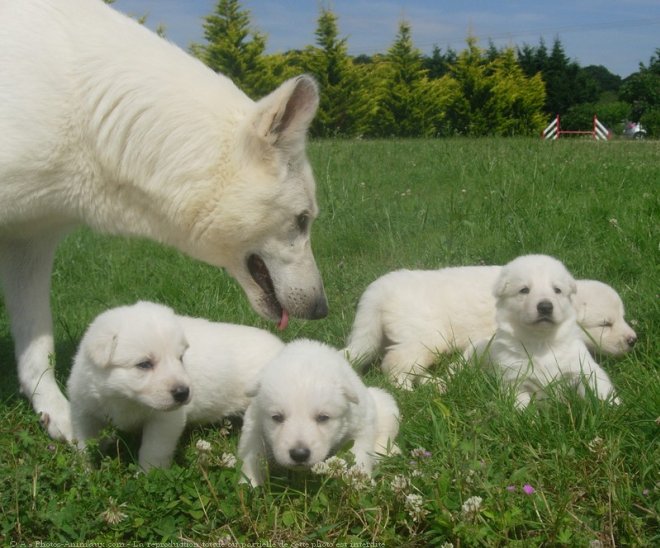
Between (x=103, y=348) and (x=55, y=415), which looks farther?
(x=55, y=415)

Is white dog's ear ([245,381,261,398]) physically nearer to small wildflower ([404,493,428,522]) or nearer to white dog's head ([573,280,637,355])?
small wildflower ([404,493,428,522])

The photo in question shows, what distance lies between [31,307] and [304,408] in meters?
1.94

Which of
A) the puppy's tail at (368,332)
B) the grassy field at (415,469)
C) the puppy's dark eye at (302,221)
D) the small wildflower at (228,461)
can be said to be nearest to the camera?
the grassy field at (415,469)

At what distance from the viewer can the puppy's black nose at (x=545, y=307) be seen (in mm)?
3973

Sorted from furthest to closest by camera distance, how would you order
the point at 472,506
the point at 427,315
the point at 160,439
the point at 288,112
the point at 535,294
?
the point at 427,315 → the point at 535,294 → the point at 288,112 → the point at 160,439 → the point at 472,506

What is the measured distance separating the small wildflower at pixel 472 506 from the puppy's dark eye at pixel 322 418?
745mm

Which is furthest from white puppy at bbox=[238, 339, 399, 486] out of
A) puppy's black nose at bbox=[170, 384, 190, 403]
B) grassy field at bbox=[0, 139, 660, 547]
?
puppy's black nose at bbox=[170, 384, 190, 403]

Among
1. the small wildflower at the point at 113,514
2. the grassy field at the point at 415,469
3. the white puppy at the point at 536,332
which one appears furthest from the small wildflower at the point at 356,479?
the white puppy at the point at 536,332

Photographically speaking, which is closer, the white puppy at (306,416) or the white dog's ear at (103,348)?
the white puppy at (306,416)

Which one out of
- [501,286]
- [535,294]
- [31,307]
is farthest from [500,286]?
[31,307]

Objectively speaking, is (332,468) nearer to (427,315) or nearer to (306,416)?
(306,416)

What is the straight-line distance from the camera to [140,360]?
134 inches

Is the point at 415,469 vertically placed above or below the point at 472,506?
below

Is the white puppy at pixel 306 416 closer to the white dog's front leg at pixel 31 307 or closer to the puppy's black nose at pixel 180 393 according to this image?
the puppy's black nose at pixel 180 393
